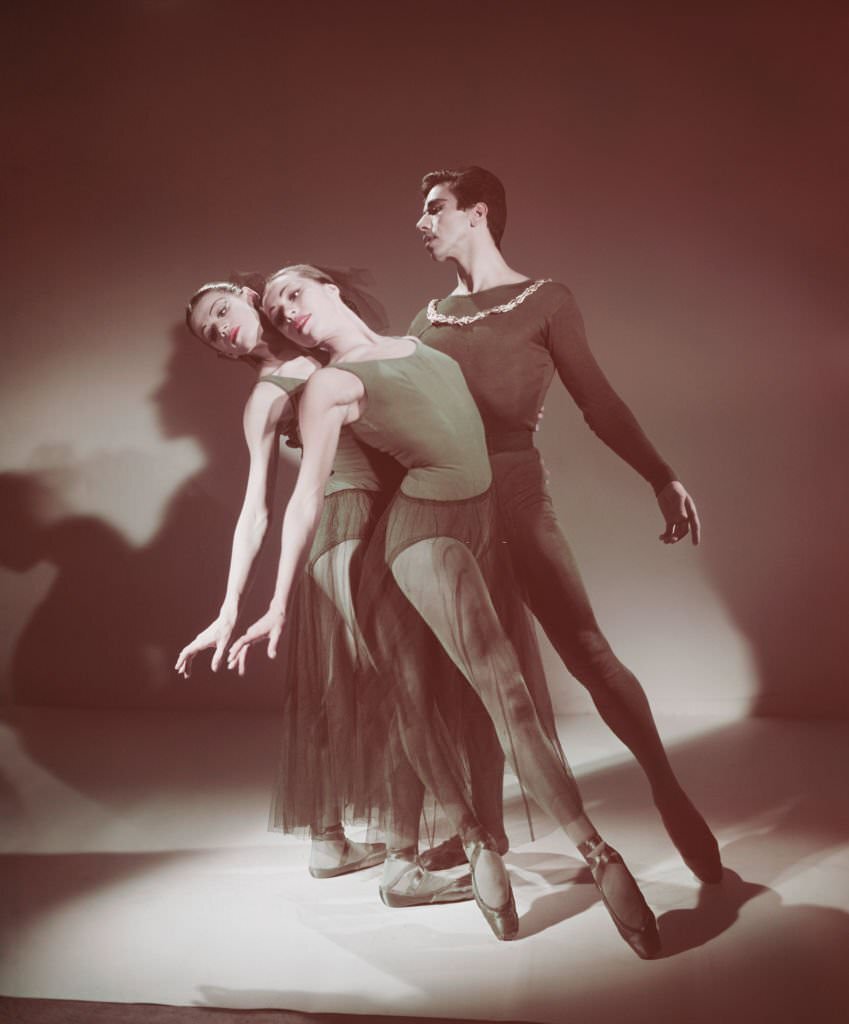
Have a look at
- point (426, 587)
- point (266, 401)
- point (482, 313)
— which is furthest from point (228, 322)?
point (426, 587)

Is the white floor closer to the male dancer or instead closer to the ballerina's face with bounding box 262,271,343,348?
the male dancer

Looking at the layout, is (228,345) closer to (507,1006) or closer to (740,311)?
(740,311)

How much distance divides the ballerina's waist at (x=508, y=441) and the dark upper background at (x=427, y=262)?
106 millimetres

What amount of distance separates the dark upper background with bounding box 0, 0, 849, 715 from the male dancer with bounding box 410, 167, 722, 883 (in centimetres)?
9

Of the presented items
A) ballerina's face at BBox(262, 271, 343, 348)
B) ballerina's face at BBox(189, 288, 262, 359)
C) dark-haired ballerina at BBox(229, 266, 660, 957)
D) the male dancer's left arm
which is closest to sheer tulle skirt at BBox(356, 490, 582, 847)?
dark-haired ballerina at BBox(229, 266, 660, 957)

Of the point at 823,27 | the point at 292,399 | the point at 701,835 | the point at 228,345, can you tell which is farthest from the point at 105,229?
the point at 701,835

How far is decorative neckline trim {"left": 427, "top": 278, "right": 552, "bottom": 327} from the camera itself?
253 centimetres

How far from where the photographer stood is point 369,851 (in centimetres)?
247

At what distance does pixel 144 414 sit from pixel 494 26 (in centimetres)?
162

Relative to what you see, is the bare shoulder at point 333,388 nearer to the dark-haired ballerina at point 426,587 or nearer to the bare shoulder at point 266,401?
the dark-haired ballerina at point 426,587

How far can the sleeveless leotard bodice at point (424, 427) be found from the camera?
2.42 m

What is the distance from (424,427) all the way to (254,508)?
0.56 meters

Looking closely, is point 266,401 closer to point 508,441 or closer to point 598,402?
point 508,441

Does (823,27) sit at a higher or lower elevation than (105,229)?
higher
